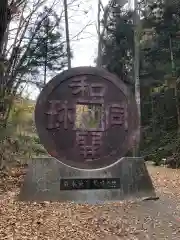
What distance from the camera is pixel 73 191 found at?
6.96m

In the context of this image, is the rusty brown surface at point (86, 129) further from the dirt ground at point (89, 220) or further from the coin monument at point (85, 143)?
the dirt ground at point (89, 220)

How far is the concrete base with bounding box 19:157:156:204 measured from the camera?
6918mm

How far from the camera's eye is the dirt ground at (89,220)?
4.97m

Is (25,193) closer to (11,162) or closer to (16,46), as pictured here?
(11,162)

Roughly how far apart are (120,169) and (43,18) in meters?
7.00

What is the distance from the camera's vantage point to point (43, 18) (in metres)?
12.2

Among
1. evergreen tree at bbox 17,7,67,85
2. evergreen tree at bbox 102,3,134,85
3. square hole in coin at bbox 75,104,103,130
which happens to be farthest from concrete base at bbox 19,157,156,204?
evergreen tree at bbox 102,3,134,85

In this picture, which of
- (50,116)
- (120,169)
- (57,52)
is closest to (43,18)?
(57,52)

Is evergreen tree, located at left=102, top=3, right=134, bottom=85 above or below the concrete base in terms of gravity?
above

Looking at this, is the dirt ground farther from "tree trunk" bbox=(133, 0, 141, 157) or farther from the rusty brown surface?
"tree trunk" bbox=(133, 0, 141, 157)

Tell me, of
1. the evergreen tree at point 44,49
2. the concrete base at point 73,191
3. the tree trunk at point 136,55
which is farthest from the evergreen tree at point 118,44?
the concrete base at point 73,191

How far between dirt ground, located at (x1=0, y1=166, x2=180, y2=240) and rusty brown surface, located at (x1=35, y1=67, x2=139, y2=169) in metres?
1.00

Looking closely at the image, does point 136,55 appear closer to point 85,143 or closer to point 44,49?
point 44,49

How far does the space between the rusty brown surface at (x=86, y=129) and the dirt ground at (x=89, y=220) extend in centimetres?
100
